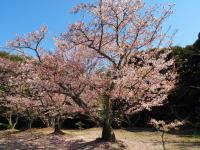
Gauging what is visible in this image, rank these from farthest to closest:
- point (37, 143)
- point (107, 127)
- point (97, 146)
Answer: point (37, 143), point (107, 127), point (97, 146)

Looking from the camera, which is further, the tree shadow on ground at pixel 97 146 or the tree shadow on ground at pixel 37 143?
the tree shadow on ground at pixel 37 143

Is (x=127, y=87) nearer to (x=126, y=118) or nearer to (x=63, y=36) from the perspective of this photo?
(x=63, y=36)

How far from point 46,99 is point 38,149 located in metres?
5.30

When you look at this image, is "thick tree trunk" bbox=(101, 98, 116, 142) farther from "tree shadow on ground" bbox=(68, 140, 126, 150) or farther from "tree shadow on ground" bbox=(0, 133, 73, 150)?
"tree shadow on ground" bbox=(0, 133, 73, 150)

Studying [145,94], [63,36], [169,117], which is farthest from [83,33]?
[169,117]

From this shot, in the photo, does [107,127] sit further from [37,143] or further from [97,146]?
[37,143]

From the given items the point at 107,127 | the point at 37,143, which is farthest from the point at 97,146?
the point at 37,143

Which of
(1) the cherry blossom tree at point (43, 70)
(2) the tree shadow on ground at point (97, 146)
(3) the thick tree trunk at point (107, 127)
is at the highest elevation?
(1) the cherry blossom tree at point (43, 70)

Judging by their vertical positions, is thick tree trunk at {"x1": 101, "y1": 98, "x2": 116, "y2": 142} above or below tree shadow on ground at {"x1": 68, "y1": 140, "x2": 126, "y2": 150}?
above

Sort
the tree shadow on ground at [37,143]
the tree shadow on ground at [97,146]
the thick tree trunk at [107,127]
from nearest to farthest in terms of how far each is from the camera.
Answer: the tree shadow on ground at [97,146], the tree shadow on ground at [37,143], the thick tree trunk at [107,127]

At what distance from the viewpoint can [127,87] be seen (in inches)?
539

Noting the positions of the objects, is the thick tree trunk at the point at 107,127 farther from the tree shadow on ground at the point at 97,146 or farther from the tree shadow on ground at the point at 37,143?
the tree shadow on ground at the point at 37,143

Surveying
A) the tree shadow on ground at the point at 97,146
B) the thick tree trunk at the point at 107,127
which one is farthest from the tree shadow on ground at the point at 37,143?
the thick tree trunk at the point at 107,127

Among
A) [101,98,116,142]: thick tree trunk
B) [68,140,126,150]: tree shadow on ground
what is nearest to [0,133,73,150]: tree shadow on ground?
[68,140,126,150]: tree shadow on ground
